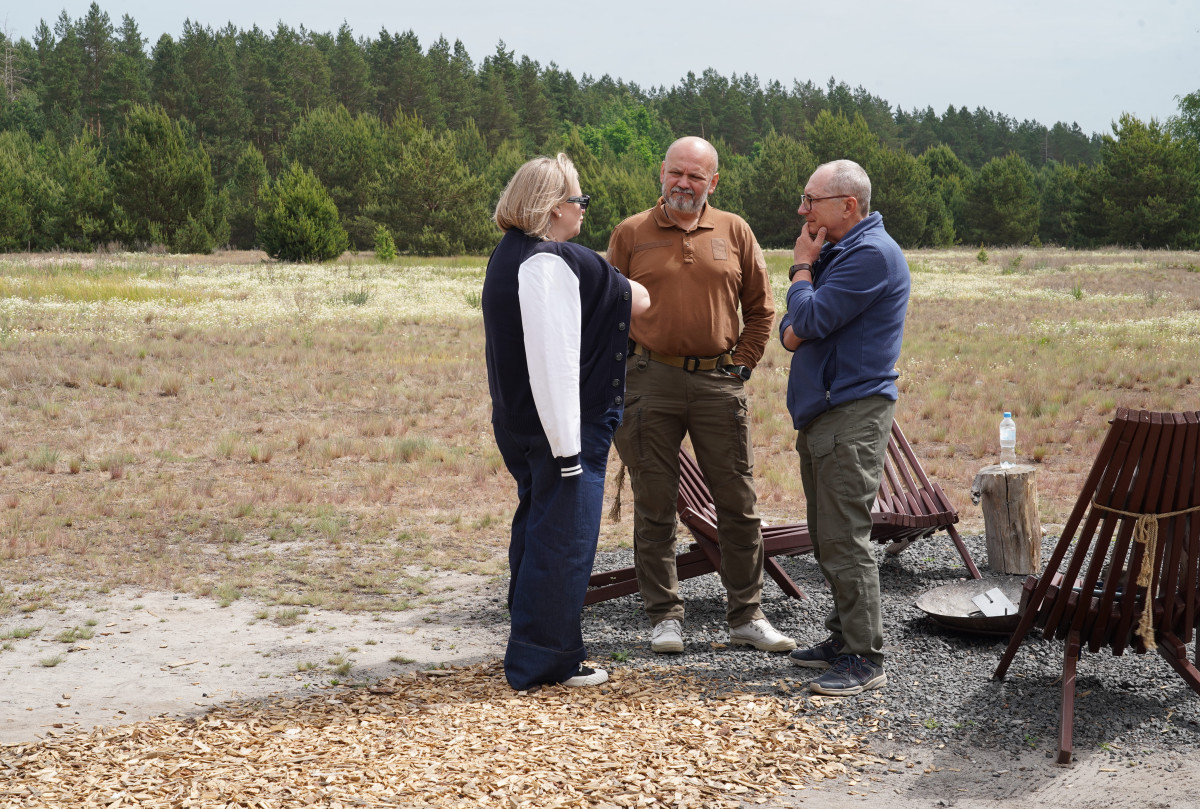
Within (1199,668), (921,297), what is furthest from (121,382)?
(921,297)

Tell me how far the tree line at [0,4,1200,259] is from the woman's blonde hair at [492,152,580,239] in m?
34.9

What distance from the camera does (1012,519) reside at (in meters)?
5.87

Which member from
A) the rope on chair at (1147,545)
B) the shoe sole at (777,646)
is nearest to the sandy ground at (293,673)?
the rope on chair at (1147,545)

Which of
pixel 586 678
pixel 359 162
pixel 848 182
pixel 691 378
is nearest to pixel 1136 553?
pixel 848 182

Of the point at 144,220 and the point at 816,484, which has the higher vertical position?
the point at 144,220

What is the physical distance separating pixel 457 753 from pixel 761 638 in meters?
1.75

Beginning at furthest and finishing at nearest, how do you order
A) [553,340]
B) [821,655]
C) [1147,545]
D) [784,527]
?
[784,527] < [821,655] < [553,340] < [1147,545]

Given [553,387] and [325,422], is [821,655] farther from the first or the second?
[325,422]

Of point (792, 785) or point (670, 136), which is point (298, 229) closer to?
point (792, 785)

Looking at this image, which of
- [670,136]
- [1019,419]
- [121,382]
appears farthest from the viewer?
[670,136]

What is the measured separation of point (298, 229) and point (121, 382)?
25020 millimetres

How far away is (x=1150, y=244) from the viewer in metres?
55.8

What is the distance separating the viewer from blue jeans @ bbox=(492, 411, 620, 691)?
388cm

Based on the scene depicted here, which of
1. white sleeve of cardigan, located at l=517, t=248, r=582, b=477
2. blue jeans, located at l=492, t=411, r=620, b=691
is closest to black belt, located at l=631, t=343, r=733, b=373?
→ blue jeans, located at l=492, t=411, r=620, b=691
